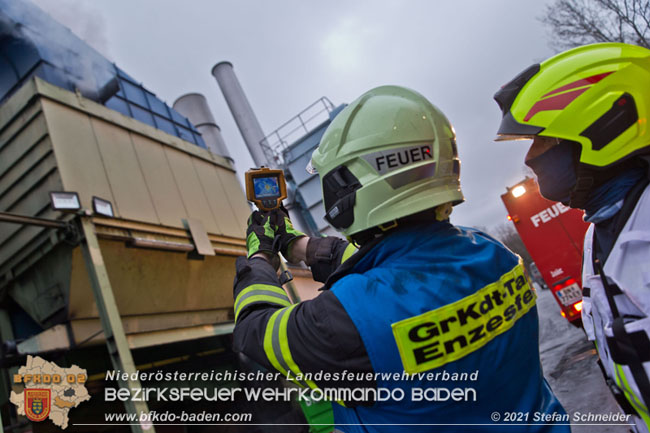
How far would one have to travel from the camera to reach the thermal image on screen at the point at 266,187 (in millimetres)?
1726

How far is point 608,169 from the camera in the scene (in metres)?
1.47

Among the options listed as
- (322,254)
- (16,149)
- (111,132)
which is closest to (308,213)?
(111,132)

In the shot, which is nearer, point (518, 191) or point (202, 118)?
point (518, 191)

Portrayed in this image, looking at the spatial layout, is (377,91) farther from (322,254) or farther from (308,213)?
(308,213)

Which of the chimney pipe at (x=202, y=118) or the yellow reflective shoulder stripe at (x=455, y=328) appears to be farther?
the chimney pipe at (x=202, y=118)

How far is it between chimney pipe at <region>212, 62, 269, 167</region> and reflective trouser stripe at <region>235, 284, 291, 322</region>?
12.2 meters

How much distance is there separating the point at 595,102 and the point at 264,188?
55.3 inches

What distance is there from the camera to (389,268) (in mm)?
1129

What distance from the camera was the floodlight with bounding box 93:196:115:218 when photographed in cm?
451

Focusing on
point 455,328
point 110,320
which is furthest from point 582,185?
point 110,320

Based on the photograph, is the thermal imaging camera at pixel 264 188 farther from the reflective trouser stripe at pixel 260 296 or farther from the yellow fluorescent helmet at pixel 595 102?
the yellow fluorescent helmet at pixel 595 102

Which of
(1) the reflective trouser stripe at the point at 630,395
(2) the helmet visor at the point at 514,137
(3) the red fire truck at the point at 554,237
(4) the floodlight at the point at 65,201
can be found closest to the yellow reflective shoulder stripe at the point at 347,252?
(2) the helmet visor at the point at 514,137

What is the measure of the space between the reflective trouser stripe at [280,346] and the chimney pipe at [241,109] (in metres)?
12.5

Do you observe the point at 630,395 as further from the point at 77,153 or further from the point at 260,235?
the point at 77,153
